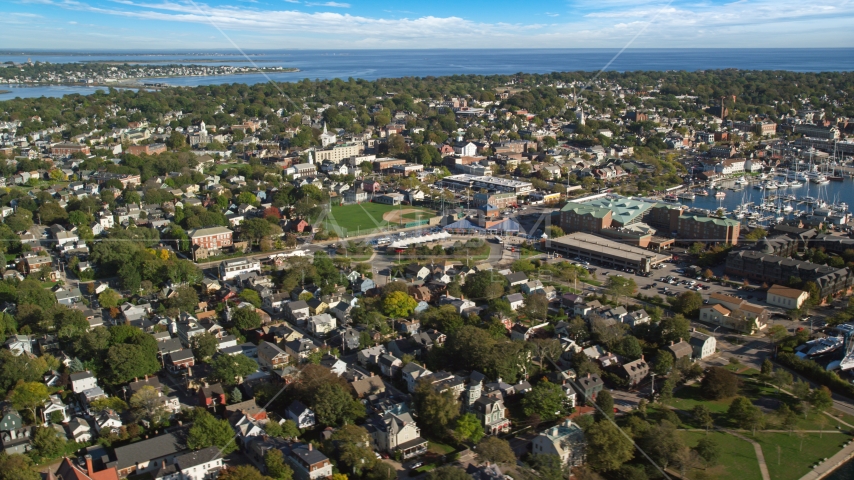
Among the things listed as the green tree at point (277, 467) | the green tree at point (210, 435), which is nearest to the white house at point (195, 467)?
the green tree at point (210, 435)

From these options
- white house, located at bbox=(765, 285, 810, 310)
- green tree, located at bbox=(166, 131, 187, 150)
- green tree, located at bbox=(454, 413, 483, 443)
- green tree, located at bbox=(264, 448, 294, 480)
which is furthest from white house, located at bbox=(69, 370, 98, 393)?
green tree, located at bbox=(166, 131, 187, 150)

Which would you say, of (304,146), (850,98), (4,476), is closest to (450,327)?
A: (4,476)

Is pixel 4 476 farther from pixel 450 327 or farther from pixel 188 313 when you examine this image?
pixel 450 327

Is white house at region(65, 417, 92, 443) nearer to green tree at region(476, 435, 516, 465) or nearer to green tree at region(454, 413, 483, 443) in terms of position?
green tree at region(454, 413, 483, 443)

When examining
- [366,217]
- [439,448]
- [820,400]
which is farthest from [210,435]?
[366,217]

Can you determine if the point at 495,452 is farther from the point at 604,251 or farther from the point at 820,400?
the point at 604,251

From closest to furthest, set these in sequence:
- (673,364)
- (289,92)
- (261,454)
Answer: (261,454)
(673,364)
(289,92)

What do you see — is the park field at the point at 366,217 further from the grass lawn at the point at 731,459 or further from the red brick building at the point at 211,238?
the grass lawn at the point at 731,459
